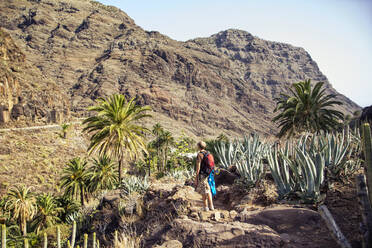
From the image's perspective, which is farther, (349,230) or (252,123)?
(252,123)

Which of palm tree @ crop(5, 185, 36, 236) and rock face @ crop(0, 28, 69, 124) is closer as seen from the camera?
palm tree @ crop(5, 185, 36, 236)

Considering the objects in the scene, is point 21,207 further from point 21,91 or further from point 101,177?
point 21,91

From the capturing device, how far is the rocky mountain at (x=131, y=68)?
432 ft

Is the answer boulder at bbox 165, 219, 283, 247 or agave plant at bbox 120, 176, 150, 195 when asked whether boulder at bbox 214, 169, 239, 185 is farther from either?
boulder at bbox 165, 219, 283, 247

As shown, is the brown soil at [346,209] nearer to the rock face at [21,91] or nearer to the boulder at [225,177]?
the boulder at [225,177]

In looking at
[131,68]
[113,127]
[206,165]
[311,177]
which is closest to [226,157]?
[206,165]

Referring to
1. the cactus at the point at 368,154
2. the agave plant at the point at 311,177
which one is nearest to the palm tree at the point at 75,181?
the agave plant at the point at 311,177

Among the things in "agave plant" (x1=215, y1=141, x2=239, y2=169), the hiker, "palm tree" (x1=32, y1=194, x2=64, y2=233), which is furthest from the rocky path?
"palm tree" (x1=32, y1=194, x2=64, y2=233)

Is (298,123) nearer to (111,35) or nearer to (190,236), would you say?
(190,236)

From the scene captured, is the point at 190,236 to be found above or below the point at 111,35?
below

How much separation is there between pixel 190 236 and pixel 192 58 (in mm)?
171954

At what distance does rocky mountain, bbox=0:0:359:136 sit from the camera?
132 metres

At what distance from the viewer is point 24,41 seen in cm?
14888

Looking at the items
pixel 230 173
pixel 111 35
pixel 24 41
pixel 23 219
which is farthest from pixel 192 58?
pixel 230 173
